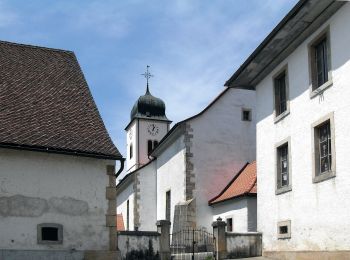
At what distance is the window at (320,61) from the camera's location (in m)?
15.7

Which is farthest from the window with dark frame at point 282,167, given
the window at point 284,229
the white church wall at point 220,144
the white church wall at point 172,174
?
the white church wall at point 172,174

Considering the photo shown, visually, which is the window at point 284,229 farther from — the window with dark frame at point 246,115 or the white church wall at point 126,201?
the white church wall at point 126,201

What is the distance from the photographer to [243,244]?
1984 centimetres

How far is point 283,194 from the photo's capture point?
18016 millimetres

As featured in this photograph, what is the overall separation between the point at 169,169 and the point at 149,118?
25786 mm

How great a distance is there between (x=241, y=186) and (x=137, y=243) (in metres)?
8.25

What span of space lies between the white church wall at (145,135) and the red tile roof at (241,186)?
90.6 feet

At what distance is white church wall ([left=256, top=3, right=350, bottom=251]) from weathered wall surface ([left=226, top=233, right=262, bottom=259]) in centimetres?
46

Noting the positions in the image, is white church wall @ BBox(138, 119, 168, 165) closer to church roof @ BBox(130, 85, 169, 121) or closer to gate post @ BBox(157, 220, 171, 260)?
church roof @ BBox(130, 85, 169, 121)

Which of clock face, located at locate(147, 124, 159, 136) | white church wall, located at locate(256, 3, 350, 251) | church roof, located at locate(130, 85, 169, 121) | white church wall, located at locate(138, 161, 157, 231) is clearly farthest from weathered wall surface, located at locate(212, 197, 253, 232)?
church roof, located at locate(130, 85, 169, 121)

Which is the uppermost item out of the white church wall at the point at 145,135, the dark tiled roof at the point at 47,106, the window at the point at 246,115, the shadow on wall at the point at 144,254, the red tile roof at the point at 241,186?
A: the white church wall at the point at 145,135

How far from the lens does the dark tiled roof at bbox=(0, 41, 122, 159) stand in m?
16.1

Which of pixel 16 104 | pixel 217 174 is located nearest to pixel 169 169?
pixel 217 174

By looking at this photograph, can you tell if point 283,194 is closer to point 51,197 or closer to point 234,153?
point 51,197
